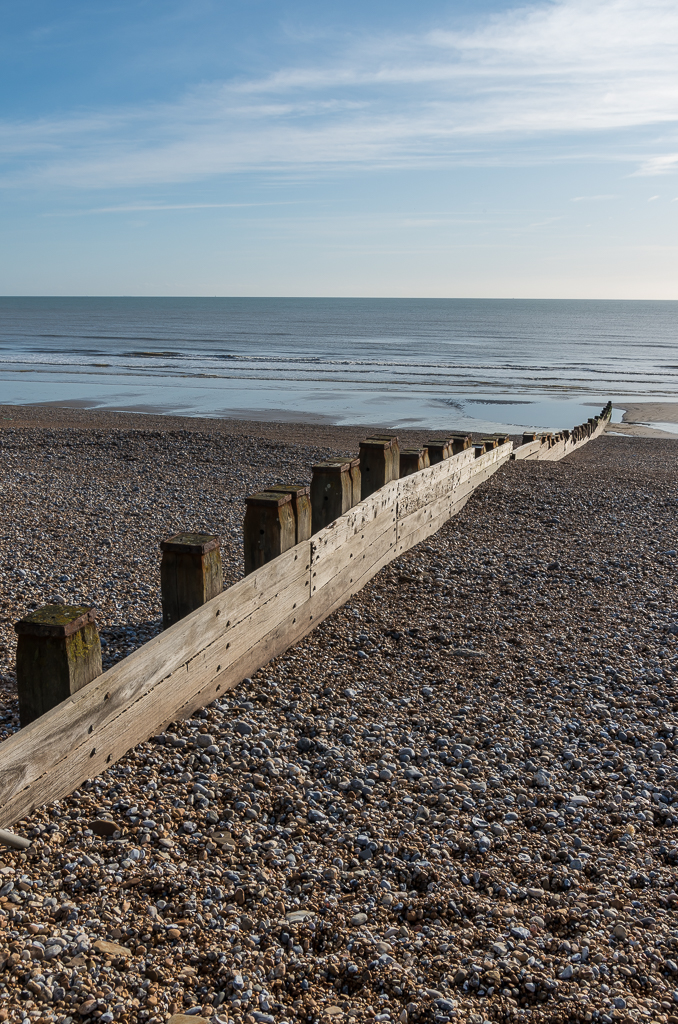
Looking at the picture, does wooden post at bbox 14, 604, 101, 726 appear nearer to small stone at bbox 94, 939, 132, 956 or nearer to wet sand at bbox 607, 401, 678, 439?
small stone at bbox 94, 939, 132, 956

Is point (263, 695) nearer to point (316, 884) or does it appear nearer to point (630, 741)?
point (316, 884)

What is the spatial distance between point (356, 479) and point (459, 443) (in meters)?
3.32

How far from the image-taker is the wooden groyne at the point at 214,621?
288 centimetres

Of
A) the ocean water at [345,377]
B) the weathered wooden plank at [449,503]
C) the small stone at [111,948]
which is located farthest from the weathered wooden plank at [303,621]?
the ocean water at [345,377]

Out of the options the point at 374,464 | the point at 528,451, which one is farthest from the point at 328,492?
the point at 528,451

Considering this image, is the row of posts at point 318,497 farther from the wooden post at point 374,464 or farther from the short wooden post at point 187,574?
the short wooden post at point 187,574

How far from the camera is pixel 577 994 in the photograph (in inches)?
95.9

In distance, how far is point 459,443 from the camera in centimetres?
876

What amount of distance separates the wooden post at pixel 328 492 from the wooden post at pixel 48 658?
262 centimetres

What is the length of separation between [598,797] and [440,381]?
2924 centimetres

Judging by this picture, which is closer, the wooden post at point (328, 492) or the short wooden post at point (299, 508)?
the short wooden post at point (299, 508)

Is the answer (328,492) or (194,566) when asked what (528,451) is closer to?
(328,492)

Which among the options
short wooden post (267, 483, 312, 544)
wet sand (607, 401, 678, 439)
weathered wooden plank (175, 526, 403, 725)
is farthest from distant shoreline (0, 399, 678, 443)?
short wooden post (267, 483, 312, 544)

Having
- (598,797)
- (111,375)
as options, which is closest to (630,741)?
(598,797)
